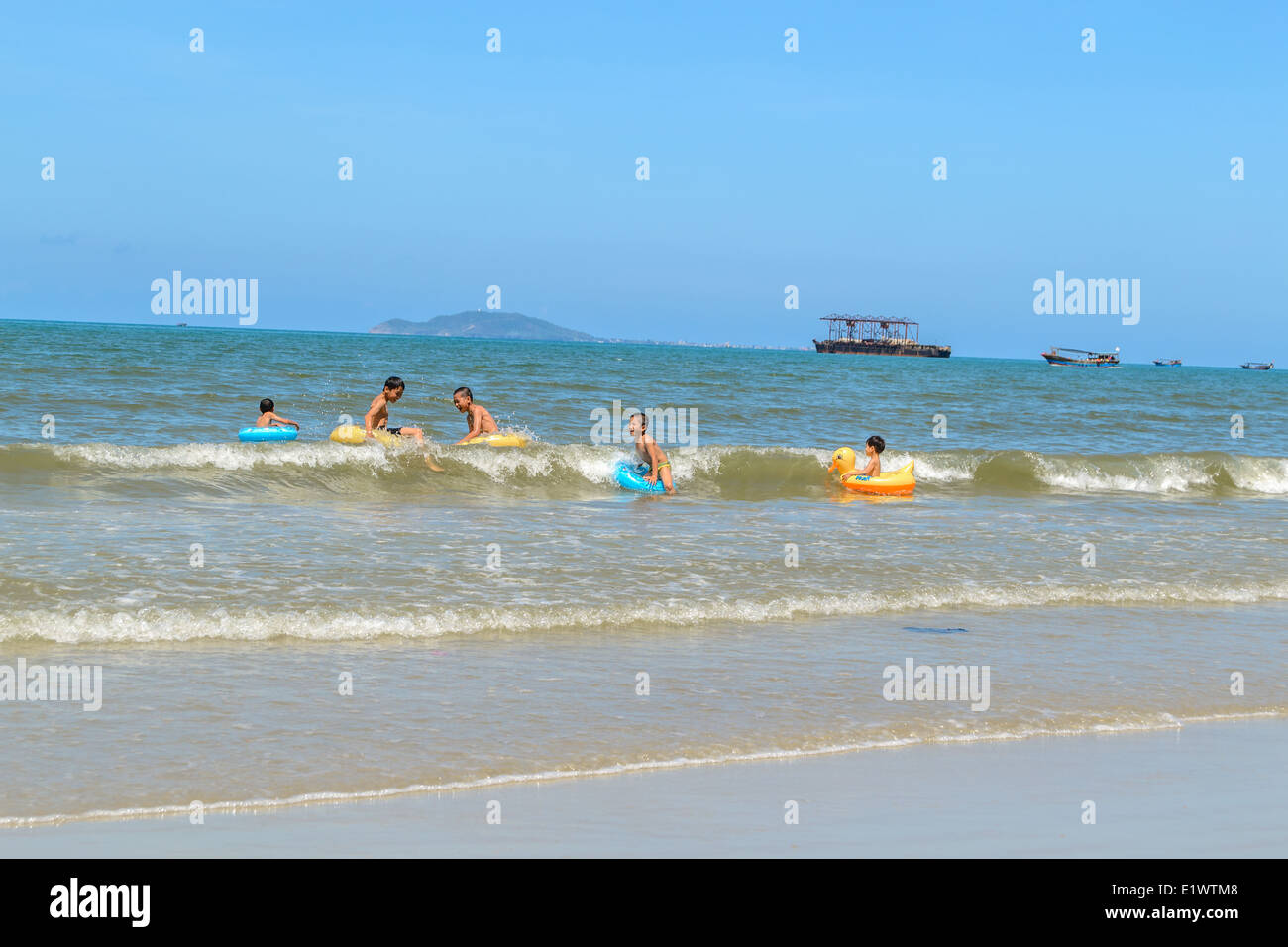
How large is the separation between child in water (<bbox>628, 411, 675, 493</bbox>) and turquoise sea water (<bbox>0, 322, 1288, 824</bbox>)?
0.66 m

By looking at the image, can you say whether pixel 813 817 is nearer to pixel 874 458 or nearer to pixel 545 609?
pixel 545 609

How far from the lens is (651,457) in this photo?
16844 mm

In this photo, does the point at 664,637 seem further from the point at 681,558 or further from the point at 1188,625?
the point at 1188,625

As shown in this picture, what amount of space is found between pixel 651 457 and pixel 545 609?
869cm

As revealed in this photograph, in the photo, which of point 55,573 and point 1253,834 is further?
point 55,573

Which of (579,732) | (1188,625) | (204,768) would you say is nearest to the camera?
(204,768)

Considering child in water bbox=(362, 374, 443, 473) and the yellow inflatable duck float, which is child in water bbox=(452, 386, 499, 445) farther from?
the yellow inflatable duck float

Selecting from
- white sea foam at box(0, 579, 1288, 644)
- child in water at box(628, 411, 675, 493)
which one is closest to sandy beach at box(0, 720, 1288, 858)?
white sea foam at box(0, 579, 1288, 644)

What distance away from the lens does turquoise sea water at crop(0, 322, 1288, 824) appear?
551 cm

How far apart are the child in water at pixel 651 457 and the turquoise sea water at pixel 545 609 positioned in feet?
2.16

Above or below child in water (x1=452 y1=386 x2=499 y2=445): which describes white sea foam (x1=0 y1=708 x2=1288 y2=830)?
below

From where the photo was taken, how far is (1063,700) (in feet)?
21.7
